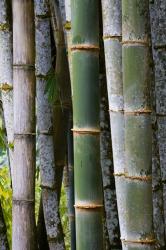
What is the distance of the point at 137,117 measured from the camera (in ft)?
3.61

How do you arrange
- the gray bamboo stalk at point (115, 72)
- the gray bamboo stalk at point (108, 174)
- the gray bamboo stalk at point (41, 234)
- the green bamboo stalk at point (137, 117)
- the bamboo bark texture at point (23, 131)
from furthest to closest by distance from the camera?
1. the gray bamboo stalk at point (41, 234)
2. the gray bamboo stalk at point (108, 174)
3. the bamboo bark texture at point (23, 131)
4. the gray bamboo stalk at point (115, 72)
5. the green bamboo stalk at point (137, 117)

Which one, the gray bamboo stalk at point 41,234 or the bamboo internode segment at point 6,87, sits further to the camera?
the gray bamboo stalk at point 41,234

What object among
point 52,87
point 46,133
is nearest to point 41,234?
point 46,133

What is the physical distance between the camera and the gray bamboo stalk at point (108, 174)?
1651mm

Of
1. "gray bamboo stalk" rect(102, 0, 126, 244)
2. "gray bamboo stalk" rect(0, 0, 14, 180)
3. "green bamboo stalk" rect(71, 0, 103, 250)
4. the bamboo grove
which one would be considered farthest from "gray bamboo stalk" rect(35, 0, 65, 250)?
"green bamboo stalk" rect(71, 0, 103, 250)

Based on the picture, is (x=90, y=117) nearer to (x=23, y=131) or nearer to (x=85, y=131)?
(x=85, y=131)

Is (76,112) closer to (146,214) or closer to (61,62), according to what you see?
(146,214)

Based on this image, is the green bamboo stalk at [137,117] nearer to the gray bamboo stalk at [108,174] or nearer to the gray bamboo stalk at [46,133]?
Answer: the gray bamboo stalk at [108,174]

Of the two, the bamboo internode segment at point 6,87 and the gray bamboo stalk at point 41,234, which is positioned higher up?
the bamboo internode segment at point 6,87

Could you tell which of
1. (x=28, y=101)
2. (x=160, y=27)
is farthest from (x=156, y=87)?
(x=28, y=101)

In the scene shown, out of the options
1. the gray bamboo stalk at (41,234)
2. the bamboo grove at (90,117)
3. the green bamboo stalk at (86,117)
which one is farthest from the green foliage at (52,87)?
the green bamboo stalk at (86,117)

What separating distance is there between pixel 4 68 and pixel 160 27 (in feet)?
1.41

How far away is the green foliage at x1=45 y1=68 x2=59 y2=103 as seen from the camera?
1.76 m

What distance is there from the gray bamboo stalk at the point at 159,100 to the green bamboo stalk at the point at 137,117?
45cm
